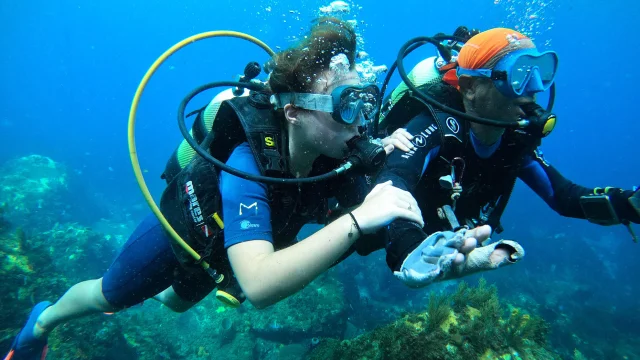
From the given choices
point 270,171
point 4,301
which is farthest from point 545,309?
point 4,301

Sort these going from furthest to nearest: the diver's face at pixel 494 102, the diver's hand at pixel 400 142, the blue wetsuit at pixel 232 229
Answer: the diver's face at pixel 494 102 < the diver's hand at pixel 400 142 < the blue wetsuit at pixel 232 229

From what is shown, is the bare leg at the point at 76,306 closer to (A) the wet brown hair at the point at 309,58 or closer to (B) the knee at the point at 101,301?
(B) the knee at the point at 101,301

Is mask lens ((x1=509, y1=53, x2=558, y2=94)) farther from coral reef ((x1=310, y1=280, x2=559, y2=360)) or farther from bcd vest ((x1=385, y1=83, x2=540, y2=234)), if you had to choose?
coral reef ((x1=310, y1=280, x2=559, y2=360))

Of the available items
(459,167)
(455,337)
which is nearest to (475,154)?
(459,167)

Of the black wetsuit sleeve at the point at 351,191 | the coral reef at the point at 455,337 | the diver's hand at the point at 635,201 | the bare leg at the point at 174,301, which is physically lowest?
the coral reef at the point at 455,337

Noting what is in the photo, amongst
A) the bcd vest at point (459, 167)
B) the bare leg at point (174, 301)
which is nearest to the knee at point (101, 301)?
the bare leg at point (174, 301)

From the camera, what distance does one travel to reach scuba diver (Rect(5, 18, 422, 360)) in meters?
1.59

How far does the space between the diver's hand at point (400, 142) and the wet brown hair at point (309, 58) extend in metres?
0.64

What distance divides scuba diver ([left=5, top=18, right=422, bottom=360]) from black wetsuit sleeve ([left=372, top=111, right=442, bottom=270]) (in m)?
0.17

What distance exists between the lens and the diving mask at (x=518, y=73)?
2326mm

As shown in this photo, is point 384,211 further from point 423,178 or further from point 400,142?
point 423,178

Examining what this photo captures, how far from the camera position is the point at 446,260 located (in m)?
1.33

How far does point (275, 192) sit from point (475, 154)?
6.26 feet

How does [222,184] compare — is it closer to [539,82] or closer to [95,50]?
[539,82]
